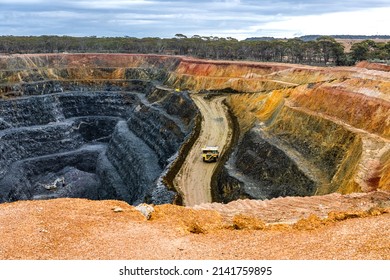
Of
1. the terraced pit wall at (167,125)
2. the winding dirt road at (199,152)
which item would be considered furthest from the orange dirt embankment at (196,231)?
the winding dirt road at (199,152)

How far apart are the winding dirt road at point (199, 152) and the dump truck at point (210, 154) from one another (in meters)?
0.58

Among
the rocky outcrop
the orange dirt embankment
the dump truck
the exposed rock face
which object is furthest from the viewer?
the rocky outcrop

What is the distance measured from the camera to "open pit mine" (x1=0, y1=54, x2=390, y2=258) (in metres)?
28.5

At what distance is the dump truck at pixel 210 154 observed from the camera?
42.3 meters

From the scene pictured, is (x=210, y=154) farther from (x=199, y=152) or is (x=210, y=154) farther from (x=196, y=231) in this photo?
(x=196, y=231)

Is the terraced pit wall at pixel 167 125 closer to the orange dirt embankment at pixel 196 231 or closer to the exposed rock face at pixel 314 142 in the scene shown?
the exposed rock face at pixel 314 142

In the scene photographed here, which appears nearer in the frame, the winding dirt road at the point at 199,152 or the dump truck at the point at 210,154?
the winding dirt road at the point at 199,152

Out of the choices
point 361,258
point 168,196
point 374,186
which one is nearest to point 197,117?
point 168,196

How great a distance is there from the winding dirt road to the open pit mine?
15cm

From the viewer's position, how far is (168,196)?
34.6 metres

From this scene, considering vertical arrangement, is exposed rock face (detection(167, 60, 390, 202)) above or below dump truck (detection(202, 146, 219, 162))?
above

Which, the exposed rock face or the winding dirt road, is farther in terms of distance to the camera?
the winding dirt road

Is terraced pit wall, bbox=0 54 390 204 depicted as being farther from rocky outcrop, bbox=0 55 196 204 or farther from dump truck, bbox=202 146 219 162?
dump truck, bbox=202 146 219 162

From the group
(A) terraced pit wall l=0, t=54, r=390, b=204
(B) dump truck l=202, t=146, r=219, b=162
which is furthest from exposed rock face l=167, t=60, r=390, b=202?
(B) dump truck l=202, t=146, r=219, b=162
